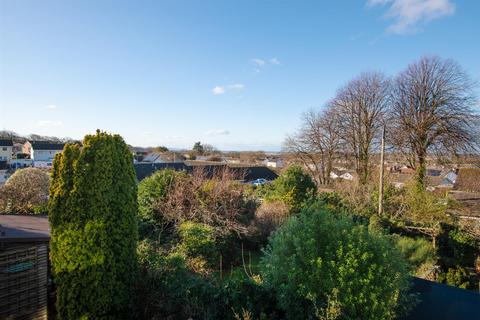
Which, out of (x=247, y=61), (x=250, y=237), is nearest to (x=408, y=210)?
(x=250, y=237)

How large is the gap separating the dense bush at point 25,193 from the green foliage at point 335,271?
8.47 m

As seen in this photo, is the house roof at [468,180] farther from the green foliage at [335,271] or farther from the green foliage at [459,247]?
the green foliage at [335,271]

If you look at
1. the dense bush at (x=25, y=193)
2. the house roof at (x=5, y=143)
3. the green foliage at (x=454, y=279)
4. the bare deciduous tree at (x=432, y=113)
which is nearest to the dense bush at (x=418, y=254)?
the green foliage at (x=454, y=279)

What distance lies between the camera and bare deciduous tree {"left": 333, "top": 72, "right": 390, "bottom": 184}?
→ 61.6 feet

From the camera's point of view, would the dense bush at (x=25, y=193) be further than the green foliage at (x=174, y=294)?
Yes

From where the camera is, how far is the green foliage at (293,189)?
1134 cm

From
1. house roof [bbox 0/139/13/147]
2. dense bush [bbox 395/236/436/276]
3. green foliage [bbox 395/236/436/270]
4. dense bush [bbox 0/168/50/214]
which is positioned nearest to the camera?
dense bush [bbox 395/236/436/276]

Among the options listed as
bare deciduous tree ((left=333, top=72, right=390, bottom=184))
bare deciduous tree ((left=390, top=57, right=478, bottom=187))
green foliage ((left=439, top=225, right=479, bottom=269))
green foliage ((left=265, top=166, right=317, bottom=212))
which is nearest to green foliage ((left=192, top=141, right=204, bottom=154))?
bare deciduous tree ((left=333, top=72, right=390, bottom=184))

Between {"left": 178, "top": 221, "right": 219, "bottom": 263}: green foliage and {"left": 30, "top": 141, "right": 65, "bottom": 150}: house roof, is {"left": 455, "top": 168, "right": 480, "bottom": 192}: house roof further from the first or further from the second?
{"left": 30, "top": 141, "right": 65, "bottom": 150}: house roof

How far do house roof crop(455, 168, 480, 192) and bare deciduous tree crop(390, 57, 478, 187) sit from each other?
13.2 ft

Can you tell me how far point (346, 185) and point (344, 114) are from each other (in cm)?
702

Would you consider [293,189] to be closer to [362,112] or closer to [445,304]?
[445,304]

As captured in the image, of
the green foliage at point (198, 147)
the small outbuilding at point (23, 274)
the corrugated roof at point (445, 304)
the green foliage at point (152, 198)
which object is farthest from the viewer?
the green foliage at point (198, 147)

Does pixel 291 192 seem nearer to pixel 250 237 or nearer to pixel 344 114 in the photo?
pixel 250 237
